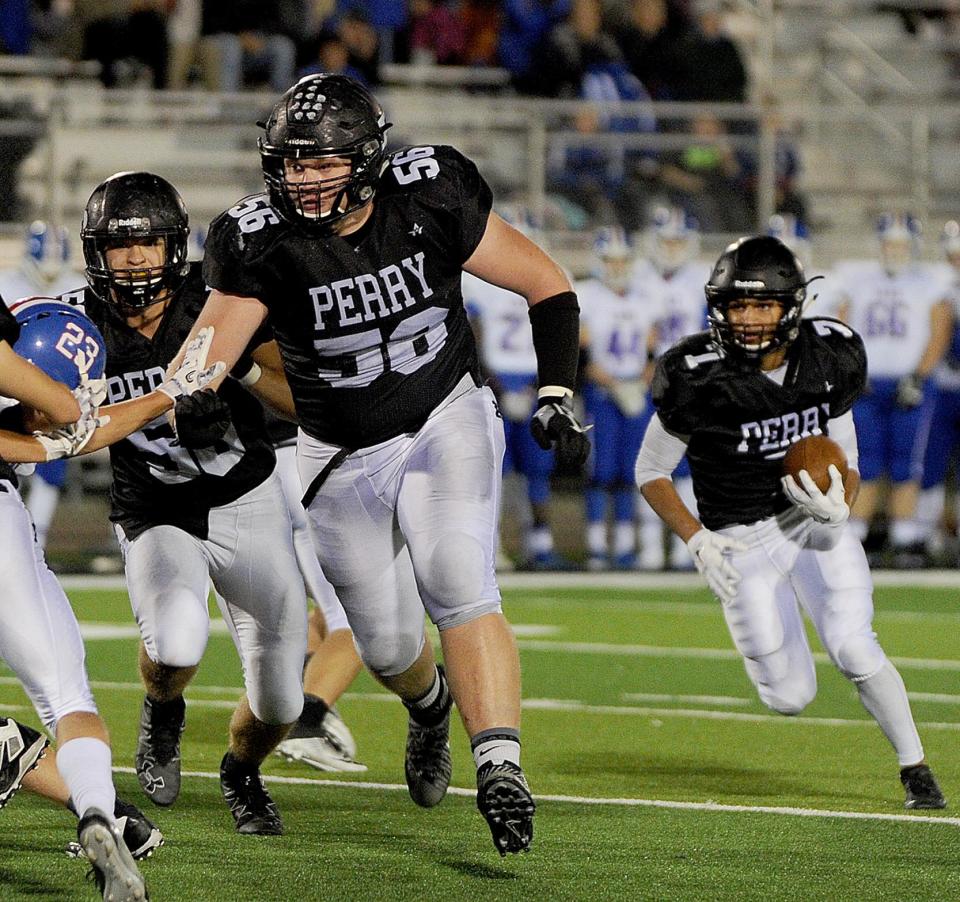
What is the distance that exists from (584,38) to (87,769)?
11.1 meters

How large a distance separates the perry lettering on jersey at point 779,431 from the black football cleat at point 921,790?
1006 millimetres

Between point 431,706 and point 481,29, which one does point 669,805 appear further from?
point 481,29

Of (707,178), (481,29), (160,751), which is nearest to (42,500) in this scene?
(707,178)

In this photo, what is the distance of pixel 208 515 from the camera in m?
5.14

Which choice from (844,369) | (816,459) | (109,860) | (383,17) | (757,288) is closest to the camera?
(109,860)

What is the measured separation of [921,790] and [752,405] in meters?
1.19

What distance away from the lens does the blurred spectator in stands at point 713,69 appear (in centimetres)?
1413

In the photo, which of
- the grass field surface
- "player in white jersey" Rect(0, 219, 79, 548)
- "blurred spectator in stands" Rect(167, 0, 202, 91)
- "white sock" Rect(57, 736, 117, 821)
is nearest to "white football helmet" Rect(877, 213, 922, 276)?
the grass field surface

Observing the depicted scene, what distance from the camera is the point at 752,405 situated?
5695mm

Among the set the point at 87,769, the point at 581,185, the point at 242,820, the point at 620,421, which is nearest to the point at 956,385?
the point at 620,421

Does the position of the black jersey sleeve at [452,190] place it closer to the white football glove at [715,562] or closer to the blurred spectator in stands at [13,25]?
the white football glove at [715,562]

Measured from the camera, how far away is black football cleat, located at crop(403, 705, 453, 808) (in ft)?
16.5

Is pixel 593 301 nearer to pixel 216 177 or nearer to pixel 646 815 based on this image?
pixel 216 177

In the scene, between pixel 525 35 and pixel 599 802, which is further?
pixel 525 35
